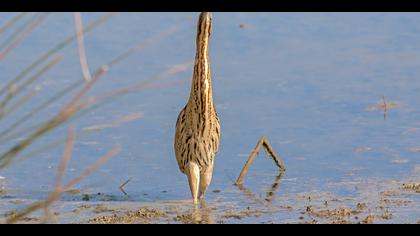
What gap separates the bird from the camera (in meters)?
6.25

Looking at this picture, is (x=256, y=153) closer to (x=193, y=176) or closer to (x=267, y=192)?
(x=267, y=192)

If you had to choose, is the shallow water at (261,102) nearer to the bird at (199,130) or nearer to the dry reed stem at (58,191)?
the bird at (199,130)

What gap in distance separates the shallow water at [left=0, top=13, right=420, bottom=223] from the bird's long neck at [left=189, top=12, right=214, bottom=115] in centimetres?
63

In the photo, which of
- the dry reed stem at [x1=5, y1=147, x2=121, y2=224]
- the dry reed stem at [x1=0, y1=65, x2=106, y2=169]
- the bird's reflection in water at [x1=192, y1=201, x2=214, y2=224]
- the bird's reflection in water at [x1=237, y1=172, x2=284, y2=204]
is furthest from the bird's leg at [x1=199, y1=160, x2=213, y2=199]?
the dry reed stem at [x1=5, y1=147, x2=121, y2=224]

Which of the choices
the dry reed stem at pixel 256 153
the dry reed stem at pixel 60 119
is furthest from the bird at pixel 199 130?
the dry reed stem at pixel 60 119

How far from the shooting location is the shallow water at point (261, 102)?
6.72 m

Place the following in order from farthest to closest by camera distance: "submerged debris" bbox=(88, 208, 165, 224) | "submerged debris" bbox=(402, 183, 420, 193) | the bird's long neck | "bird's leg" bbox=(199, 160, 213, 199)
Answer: "bird's leg" bbox=(199, 160, 213, 199) < "submerged debris" bbox=(402, 183, 420, 193) < the bird's long neck < "submerged debris" bbox=(88, 208, 165, 224)

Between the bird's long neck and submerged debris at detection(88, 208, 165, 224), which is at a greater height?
the bird's long neck

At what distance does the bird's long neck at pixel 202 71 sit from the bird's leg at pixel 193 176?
0.35 metres

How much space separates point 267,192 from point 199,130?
60 centimetres

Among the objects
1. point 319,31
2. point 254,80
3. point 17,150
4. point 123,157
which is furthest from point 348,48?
point 17,150

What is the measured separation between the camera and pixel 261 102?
805 centimetres

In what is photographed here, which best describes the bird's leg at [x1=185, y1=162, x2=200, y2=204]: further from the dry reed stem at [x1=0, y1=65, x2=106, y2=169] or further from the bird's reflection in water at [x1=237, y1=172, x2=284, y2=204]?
the dry reed stem at [x1=0, y1=65, x2=106, y2=169]

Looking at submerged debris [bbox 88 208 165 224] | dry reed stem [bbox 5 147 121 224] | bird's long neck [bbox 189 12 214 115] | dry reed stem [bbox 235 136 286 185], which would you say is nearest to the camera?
dry reed stem [bbox 5 147 121 224]
